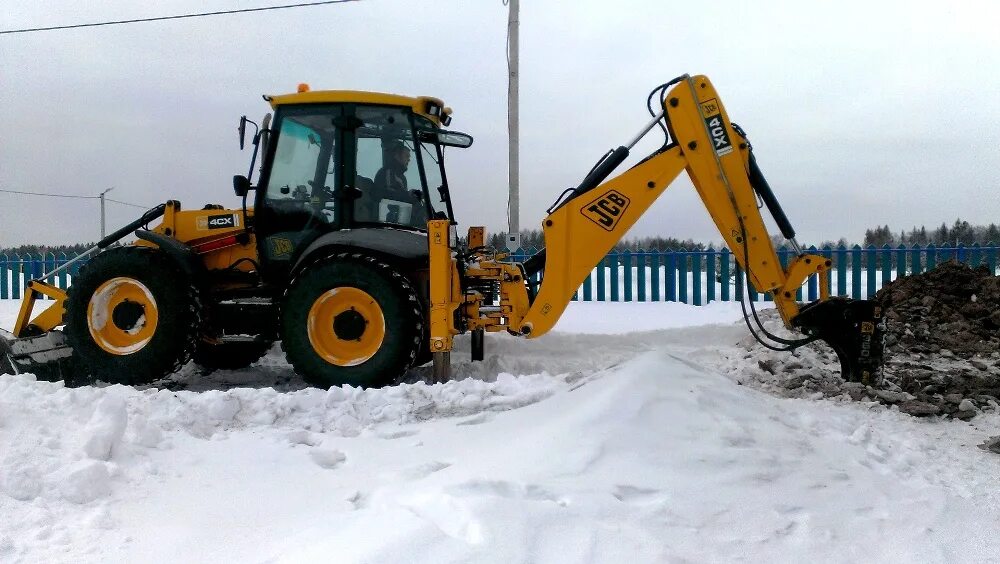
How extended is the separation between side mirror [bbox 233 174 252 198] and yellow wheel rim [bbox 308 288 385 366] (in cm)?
136

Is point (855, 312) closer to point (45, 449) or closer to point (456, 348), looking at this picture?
point (456, 348)

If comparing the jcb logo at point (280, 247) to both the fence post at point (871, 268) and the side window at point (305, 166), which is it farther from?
the fence post at point (871, 268)

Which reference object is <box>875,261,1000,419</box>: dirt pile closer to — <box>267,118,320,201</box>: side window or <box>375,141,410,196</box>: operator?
<box>375,141,410,196</box>: operator

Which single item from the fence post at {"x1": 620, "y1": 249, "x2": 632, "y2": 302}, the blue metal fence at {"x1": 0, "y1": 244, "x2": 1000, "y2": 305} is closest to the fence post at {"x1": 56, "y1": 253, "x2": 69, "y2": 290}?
the blue metal fence at {"x1": 0, "y1": 244, "x2": 1000, "y2": 305}

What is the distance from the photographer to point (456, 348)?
784 centimetres

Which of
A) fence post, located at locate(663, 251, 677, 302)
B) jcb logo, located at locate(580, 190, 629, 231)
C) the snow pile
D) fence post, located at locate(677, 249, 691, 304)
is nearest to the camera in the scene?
the snow pile

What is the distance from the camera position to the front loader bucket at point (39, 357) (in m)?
5.62

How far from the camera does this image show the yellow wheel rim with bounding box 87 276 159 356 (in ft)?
19.7

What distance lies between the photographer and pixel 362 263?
5551 millimetres

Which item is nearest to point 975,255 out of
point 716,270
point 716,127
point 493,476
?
point 716,270

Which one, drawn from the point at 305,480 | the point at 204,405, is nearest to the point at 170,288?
the point at 204,405

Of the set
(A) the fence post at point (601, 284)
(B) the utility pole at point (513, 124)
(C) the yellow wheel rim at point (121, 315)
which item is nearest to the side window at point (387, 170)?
(C) the yellow wheel rim at point (121, 315)

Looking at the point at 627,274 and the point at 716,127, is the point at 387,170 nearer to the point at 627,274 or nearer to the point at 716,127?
the point at 716,127

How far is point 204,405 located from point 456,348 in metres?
3.71
